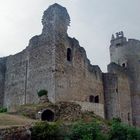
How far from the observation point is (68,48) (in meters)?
32.0

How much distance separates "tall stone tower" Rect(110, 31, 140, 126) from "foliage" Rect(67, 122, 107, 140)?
63.2ft

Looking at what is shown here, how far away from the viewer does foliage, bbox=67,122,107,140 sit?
64.0 feet

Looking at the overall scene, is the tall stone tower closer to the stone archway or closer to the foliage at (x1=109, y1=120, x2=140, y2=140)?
the stone archway

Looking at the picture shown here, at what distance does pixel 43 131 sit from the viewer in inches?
758

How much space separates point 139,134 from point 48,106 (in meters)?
6.84

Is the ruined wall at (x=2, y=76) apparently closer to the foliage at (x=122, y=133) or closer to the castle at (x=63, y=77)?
the castle at (x=63, y=77)

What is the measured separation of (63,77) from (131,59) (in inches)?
523

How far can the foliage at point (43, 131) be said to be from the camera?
62.4 feet

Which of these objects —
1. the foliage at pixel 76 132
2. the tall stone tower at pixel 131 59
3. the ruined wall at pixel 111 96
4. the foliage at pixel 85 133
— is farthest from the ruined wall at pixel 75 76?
the foliage at pixel 85 133

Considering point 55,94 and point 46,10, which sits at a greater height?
point 46,10

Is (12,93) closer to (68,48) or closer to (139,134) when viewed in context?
(68,48)

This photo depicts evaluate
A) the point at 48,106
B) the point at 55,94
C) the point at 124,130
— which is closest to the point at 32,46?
the point at 55,94

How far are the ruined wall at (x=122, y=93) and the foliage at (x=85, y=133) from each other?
1609cm

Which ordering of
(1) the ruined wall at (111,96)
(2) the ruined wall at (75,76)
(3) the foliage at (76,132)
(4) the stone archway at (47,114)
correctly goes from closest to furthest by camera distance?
1. (3) the foliage at (76,132)
2. (4) the stone archway at (47,114)
3. (2) the ruined wall at (75,76)
4. (1) the ruined wall at (111,96)
